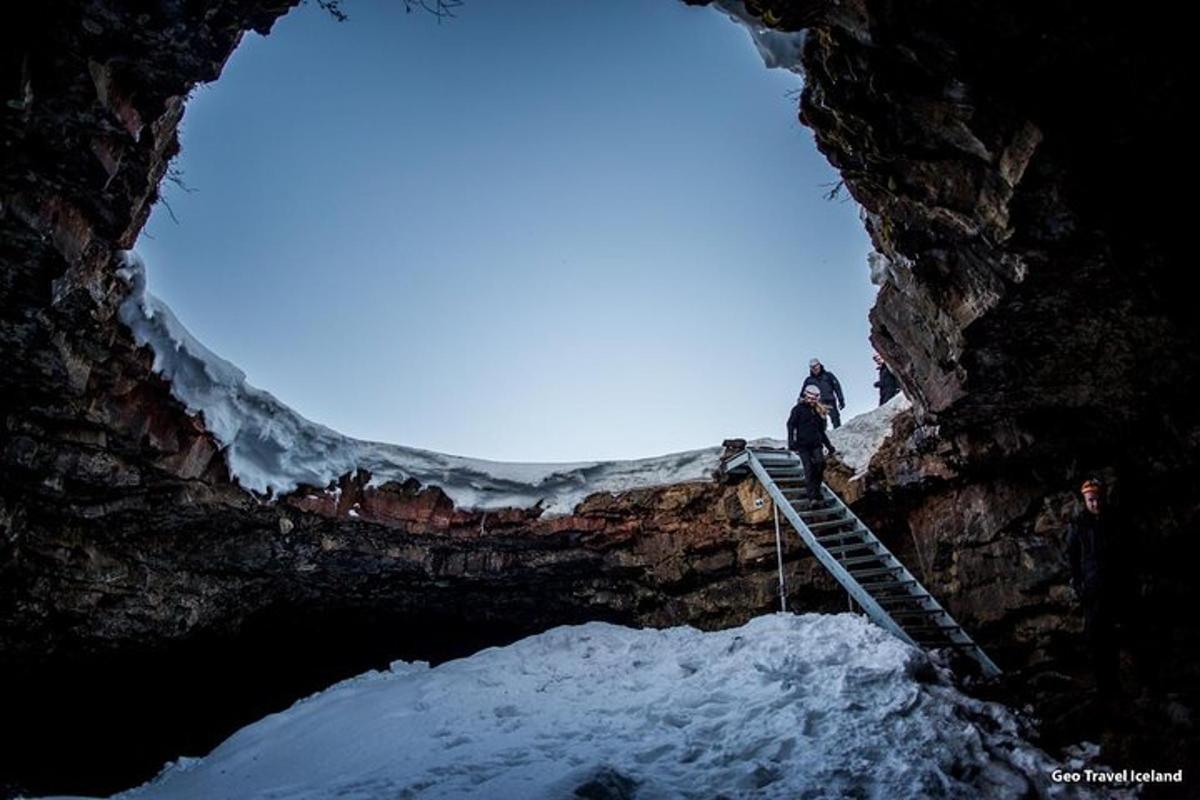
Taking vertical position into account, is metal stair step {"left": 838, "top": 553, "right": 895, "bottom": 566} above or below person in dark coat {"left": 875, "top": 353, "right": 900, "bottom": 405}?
below

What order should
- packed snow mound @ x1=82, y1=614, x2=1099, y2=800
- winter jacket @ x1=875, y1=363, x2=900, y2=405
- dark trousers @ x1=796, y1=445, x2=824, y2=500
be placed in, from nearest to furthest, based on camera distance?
packed snow mound @ x1=82, y1=614, x2=1099, y2=800, dark trousers @ x1=796, y1=445, x2=824, y2=500, winter jacket @ x1=875, y1=363, x2=900, y2=405

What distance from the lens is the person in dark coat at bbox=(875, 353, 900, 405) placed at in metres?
11.6

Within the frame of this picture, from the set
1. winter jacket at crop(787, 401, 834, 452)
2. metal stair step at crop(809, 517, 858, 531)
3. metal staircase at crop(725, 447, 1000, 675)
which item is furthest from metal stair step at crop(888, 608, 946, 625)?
winter jacket at crop(787, 401, 834, 452)

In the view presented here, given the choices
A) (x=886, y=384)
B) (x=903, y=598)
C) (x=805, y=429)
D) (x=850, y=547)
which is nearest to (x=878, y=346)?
(x=805, y=429)

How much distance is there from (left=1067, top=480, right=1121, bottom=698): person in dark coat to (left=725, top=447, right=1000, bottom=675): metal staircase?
1051 millimetres

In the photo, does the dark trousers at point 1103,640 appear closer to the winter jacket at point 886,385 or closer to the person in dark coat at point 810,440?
the person in dark coat at point 810,440

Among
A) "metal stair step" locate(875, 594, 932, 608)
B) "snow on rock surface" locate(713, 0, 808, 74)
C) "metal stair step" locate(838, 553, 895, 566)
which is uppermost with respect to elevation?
"snow on rock surface" locate(713, 0, 808, 74)

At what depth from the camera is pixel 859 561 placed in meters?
8.34

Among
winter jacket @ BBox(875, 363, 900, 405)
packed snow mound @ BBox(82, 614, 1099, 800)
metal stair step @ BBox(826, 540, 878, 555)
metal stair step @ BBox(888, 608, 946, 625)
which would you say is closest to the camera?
packed snow mound @ BBox(82, 614, 1099, 800)

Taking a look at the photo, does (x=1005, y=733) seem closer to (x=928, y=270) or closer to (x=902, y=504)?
(x=902, y=504)

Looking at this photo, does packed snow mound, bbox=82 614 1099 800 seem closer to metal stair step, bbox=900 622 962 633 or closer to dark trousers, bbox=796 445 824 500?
metal stair step, bbox=900 622 962 633

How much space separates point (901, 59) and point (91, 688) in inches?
520

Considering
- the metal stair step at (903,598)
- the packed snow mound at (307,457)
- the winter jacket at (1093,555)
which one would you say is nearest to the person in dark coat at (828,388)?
the packed snow mound at (307,457)

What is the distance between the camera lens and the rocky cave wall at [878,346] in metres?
4.30
